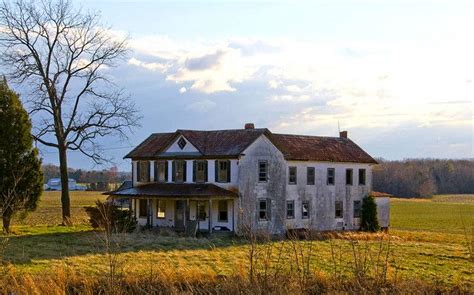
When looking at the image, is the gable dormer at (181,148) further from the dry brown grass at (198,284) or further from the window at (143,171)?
the dry brown grass at (198,284)

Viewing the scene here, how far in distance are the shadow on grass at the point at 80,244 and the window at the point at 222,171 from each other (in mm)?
4020

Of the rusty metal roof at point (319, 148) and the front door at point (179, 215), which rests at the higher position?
the rusty metal roof at point (319, 148)

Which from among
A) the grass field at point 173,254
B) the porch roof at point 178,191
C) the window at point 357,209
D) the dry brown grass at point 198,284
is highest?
the porch roof at point 178,191

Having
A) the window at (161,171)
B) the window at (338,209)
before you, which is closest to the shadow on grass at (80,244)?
the window at (161,171)

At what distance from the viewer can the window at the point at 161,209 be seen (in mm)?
41188

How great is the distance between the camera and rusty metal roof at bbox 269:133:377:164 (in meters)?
42.0

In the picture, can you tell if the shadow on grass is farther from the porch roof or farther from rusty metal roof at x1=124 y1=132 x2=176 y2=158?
rusty metal roof at x1=124 y1=132 x2=176 y2=158

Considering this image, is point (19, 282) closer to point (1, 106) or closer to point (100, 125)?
point (1, 106)

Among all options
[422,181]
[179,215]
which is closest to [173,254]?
[179,215]

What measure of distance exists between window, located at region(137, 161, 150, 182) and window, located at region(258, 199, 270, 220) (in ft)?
27.0

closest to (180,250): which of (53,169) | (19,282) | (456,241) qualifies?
(19,282)

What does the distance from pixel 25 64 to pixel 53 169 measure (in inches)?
5325

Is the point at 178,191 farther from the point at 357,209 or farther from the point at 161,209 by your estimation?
the point at 357,209

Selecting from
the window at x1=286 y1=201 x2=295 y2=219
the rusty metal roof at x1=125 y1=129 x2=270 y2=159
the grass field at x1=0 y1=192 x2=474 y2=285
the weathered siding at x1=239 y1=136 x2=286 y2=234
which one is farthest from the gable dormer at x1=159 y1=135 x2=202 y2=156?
the window at x1=286 y1=201 x2=295 y2=219
